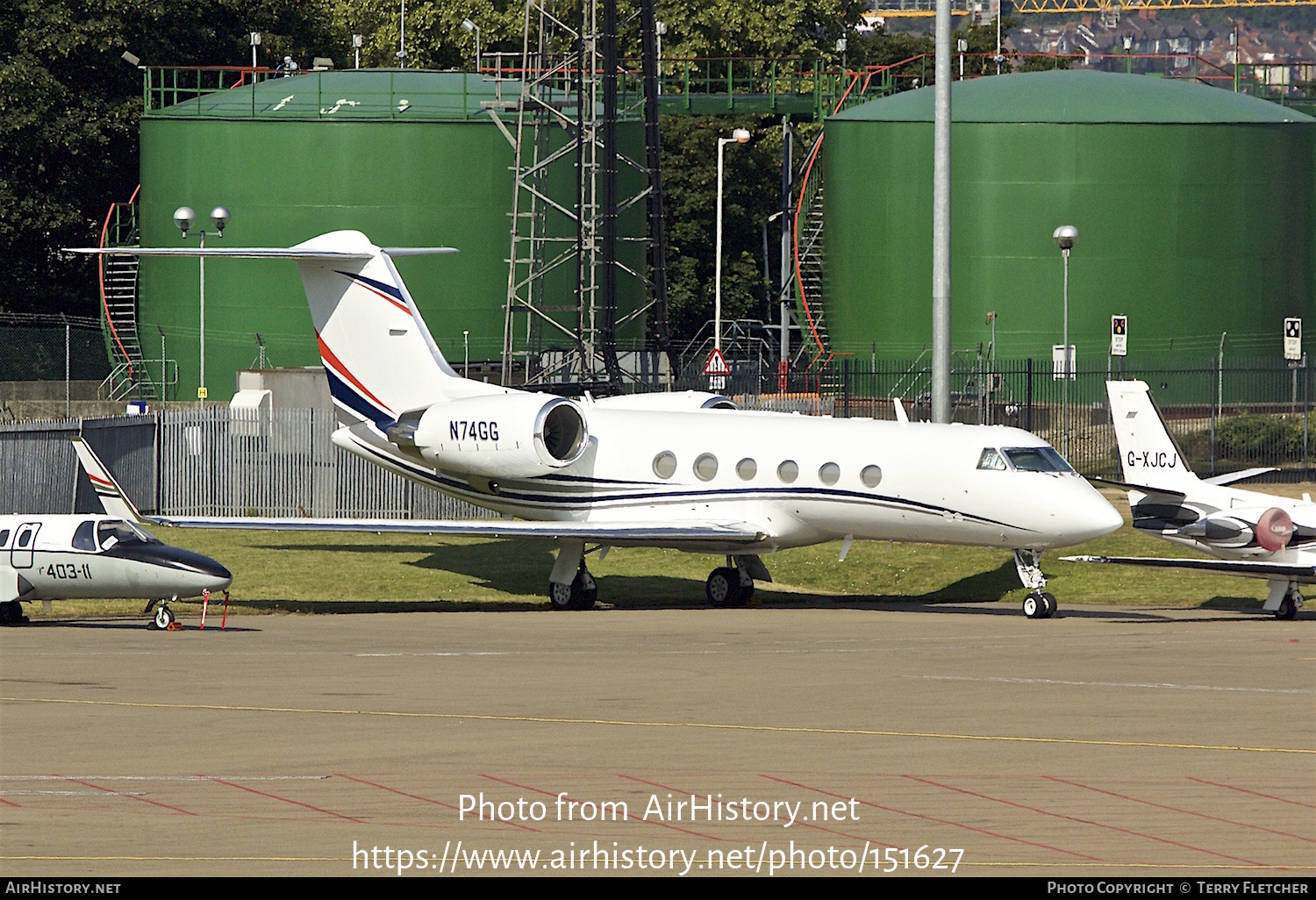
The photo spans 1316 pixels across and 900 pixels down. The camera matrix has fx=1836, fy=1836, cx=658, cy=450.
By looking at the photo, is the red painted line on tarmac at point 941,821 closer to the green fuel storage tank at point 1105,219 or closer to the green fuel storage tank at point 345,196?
the green fuel storage tank at point 1105,219

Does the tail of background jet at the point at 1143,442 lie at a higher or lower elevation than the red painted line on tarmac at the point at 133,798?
higher

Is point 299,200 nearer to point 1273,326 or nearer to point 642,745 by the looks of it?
point 1273,326

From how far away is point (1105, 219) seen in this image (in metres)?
50.4

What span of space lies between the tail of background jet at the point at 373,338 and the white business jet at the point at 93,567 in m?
7.29

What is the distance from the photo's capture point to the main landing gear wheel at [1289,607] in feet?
85.7

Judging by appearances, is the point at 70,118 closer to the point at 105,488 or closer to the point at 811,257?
→ the point at 811,257

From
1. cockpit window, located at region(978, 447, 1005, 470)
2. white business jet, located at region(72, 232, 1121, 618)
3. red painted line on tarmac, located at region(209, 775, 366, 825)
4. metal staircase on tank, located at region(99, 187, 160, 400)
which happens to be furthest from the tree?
red painted line on tarmac, located at region(209, 775, 366, 825)

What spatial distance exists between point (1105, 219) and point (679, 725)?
37249mm

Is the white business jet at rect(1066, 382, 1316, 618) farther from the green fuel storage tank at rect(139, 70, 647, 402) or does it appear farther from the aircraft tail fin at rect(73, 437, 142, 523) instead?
the green fuel storage tank at rect(139, 70, 647, 402)

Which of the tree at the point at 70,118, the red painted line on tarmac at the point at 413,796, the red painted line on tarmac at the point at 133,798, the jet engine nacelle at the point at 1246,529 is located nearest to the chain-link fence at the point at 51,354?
the tree at the point at 70,118

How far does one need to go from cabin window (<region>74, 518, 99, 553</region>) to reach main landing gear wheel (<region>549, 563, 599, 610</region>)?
24.5ft

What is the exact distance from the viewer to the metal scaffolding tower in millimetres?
51188
